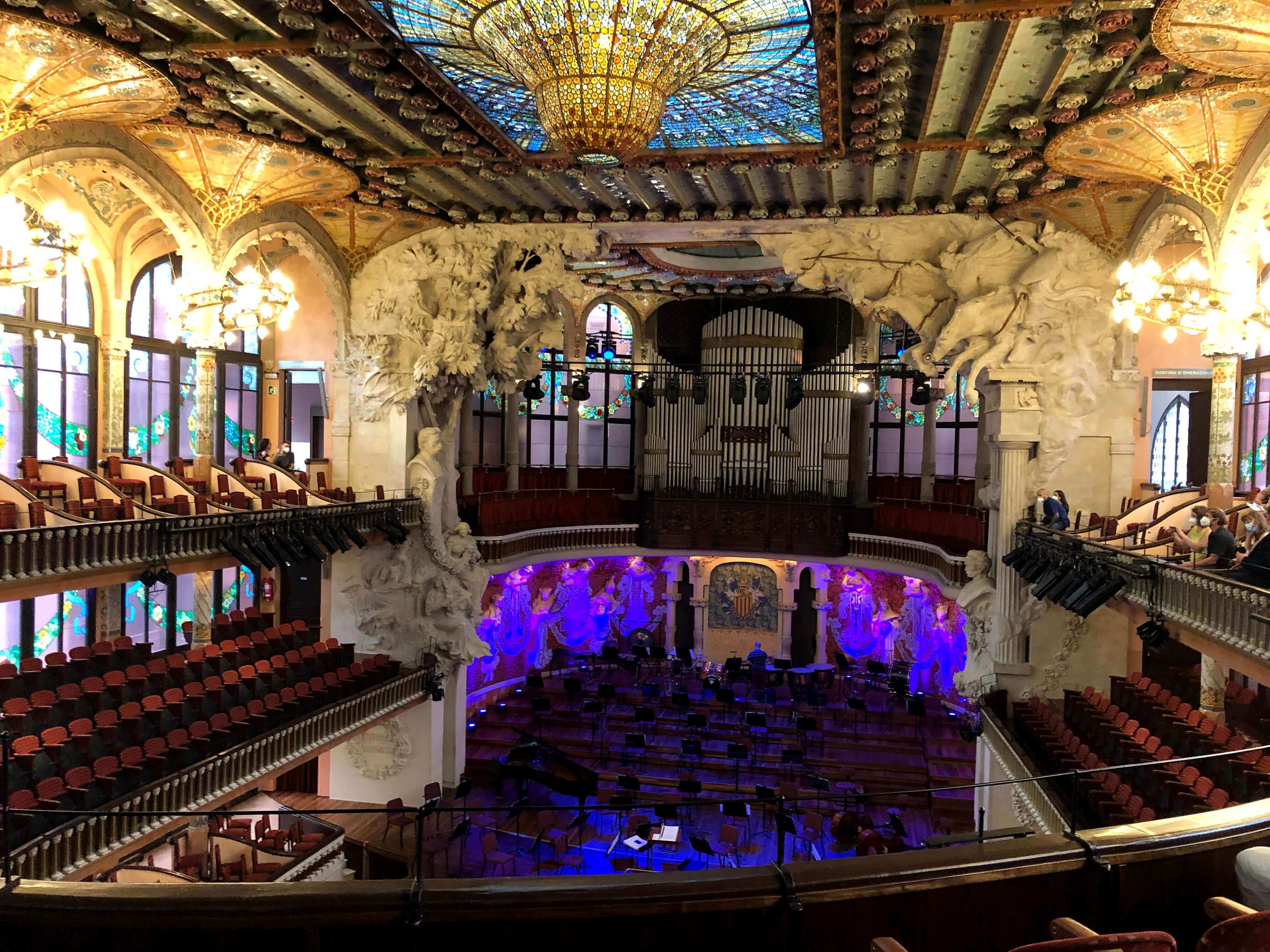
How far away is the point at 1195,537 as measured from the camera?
10031 mm

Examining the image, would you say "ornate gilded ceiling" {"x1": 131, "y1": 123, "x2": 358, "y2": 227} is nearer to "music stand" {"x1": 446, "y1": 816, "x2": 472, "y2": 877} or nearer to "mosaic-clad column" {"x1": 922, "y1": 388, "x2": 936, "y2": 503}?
"music stand" {"x1": 446, "y1": 816, "x2": 472, "y2": 877}

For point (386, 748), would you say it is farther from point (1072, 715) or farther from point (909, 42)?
point (909, 42)

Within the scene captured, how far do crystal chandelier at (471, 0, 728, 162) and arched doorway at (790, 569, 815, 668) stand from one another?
675 inches

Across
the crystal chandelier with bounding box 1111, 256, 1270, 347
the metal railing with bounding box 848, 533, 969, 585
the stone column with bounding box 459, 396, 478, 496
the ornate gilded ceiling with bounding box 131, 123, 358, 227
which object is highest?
the ornate gilded ceiling with bounding box 131, 123, 358, 227

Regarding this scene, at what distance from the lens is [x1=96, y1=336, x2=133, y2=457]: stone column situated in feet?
49.2

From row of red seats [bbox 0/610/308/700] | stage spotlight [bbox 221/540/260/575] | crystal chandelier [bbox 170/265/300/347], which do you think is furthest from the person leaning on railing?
row of red seats [bbox 0/610/308/700]

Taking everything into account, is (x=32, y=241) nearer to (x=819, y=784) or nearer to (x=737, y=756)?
(x=819, y=784)

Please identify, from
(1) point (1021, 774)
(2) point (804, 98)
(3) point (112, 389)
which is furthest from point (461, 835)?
(2) point (804, 98)

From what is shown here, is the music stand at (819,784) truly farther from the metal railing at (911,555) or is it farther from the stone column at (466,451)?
the stone column at (466,451)

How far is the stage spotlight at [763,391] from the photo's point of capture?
19312 mm

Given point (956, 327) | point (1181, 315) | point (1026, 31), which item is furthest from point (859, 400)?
point (1026, 31)

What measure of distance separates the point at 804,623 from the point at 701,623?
8.85 ft

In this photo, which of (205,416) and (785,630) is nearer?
(205,416)

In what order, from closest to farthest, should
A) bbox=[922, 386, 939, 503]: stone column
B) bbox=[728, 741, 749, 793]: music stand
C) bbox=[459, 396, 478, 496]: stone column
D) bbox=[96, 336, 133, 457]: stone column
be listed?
bbox=[96, 336, 133, 457]: stone column
bbox=[728, 741, 749, 793]: music stand
bbox=[459, 396, 478, 496]: stone column
bbox=[922, 386, 939, 503]: stone column
